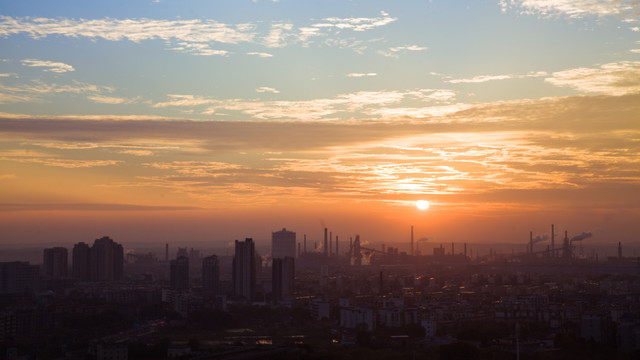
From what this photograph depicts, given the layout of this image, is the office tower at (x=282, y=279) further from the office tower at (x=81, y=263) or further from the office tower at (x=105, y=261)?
the office tower at (x=81, y=263)

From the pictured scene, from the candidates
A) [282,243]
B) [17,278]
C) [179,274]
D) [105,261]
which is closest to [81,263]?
[105,261]

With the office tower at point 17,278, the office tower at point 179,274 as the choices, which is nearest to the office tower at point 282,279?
the office tower at point 179,274

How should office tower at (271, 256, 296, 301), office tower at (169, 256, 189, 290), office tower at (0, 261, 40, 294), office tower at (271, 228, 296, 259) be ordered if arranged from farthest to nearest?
office tower at (271, 228, 296, 259) → office tower at (169, 256, 189, 290) → office tower at (0, 261, 40, 294) → office tower at (271, 256, 296, 301)

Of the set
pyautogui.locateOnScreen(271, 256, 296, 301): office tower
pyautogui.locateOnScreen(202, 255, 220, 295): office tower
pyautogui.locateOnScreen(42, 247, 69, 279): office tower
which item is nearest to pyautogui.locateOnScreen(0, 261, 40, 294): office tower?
pyautogui.locateOnScreen(42, 247, 69, 279): office tower

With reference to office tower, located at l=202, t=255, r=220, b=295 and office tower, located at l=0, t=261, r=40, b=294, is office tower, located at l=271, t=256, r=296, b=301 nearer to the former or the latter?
office tower, located at l=202, t=255, r=220, b=295

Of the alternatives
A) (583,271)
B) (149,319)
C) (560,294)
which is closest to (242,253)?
(149,319)

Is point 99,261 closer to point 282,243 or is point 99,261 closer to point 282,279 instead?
point 282,279
